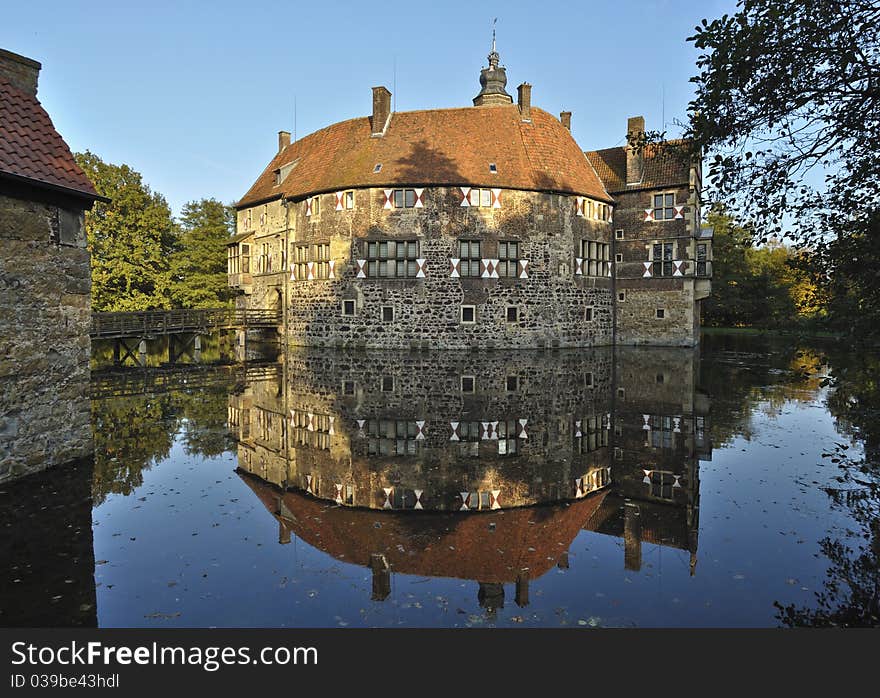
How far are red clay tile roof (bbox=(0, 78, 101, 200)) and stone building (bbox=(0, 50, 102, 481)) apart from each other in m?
0.01

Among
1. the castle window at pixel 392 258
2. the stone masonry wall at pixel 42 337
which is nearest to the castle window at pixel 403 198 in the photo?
the castle window at pixel 392 258

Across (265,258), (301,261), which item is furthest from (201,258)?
(301,261)

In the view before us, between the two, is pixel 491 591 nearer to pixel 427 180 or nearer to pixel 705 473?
pixel 705 473

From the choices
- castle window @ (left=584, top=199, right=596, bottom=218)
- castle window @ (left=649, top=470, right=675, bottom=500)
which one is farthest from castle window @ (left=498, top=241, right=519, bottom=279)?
castle window @ (left=649, top=470, right=675, bottom=500)

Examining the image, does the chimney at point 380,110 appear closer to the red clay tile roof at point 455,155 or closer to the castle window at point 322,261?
the red clay tile roof at point 455,155

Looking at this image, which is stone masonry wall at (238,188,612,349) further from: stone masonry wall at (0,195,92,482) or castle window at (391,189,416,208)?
stone masonry wall at (0,195,92,482)

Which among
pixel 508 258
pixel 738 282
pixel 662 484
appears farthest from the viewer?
pixel 738 282

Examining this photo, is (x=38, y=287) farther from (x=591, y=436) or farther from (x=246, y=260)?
(x=246, y=260)

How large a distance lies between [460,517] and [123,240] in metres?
35.5

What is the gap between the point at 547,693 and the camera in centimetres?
289

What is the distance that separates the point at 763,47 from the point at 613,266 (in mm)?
24540

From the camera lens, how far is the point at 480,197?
80.7 feet

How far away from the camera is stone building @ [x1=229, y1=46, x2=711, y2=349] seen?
2458cm

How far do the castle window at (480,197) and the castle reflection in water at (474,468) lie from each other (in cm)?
1140
